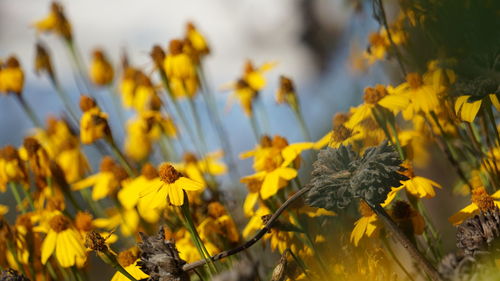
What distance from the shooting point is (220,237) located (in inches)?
47.0

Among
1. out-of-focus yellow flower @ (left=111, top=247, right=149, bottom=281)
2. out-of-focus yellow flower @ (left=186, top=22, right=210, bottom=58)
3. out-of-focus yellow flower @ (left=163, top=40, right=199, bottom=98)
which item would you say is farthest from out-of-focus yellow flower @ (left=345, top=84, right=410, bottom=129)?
out-of-focus yellow flower @ (left=186, top=22, right=210, bottom=58)

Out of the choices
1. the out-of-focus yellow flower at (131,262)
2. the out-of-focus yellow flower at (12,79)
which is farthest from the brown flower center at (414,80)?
the out-of-focus yellow flower at (12,79)

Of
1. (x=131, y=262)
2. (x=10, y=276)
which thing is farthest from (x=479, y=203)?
(x=10, y=276)

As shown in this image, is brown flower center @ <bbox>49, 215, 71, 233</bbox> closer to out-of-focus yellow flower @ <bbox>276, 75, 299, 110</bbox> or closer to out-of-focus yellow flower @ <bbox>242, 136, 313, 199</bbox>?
out-of-focus yellow flower @ <bbox>242, 136, 313, 199</bbox>

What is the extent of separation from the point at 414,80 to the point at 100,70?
1735 mm

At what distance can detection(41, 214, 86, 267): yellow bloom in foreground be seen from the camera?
1.15 meters

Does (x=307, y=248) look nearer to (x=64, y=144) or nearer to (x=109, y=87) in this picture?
(x=64, y=144)

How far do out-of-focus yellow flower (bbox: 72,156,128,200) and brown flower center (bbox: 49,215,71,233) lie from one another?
1.10 ft

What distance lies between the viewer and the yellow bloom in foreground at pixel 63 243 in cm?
115

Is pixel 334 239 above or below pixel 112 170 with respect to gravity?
below

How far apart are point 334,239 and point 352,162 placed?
311 mm

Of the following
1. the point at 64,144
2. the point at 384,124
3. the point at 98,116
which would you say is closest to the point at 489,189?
the point at 384,124

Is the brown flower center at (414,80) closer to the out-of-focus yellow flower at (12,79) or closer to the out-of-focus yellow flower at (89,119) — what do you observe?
the out-of-focus yellow flower at (89,119)

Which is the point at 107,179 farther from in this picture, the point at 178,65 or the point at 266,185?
the point at 266,185
